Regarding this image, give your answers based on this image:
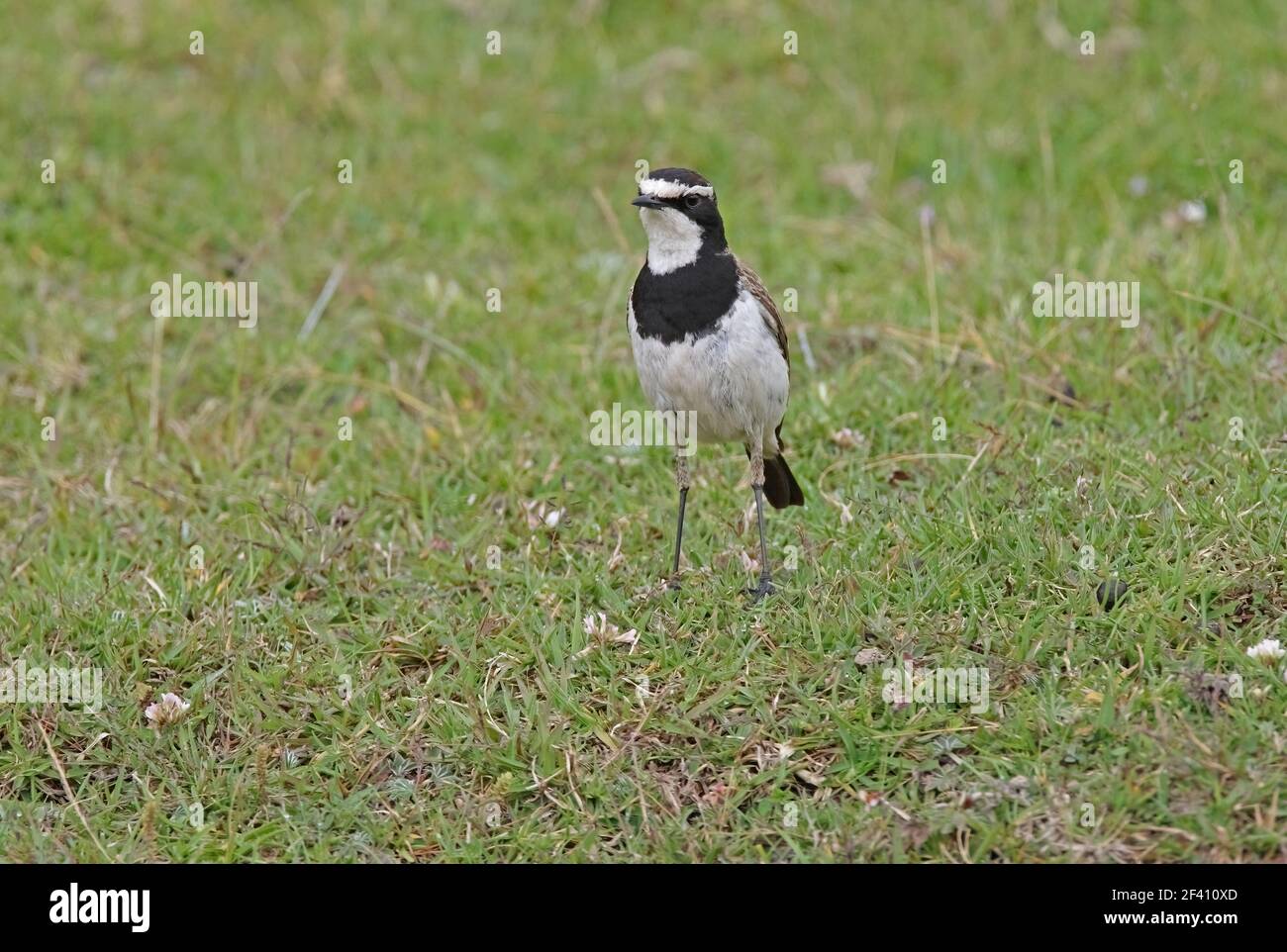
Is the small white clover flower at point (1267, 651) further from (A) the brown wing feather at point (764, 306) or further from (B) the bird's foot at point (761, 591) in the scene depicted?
(A) the brown wing feather at point (764, 306)

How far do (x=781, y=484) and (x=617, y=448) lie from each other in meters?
0.99

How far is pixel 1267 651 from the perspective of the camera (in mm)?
4820

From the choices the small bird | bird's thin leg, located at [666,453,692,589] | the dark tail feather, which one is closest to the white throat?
the small bird

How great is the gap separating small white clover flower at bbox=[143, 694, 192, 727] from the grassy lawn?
0.05 meters

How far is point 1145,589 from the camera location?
5246 mm

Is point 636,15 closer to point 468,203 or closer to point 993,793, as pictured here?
point 468,203

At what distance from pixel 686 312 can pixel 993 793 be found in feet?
6.48

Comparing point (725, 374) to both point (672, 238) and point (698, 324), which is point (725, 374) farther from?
point (672, 238)

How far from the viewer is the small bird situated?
18.3 feet

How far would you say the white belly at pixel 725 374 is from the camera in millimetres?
5590

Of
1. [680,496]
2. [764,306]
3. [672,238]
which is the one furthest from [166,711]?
[764,306]

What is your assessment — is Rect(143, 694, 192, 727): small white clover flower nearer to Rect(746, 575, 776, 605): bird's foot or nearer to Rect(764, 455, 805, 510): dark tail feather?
Rect(746, 575, 776, 605): bird's foot

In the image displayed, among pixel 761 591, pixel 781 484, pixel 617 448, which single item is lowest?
pixel 761 591

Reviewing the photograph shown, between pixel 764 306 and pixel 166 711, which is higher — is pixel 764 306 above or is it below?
A: above
